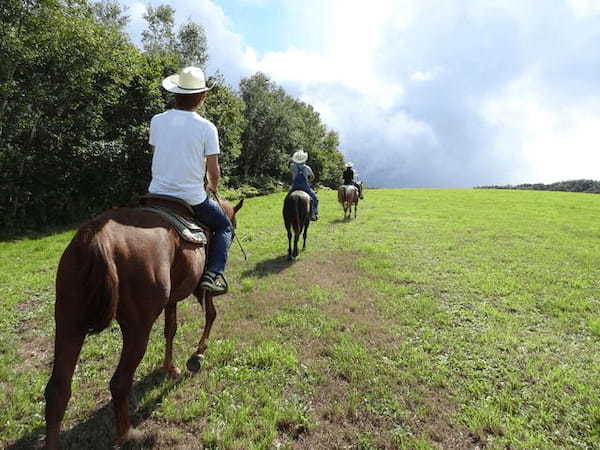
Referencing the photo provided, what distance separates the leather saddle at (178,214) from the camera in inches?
152

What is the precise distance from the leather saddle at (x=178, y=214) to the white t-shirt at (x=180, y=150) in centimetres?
10

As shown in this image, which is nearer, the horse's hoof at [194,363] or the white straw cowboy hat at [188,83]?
the white straw cowboy hat at [188,83]

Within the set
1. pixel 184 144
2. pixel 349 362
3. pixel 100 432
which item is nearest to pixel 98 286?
pixel 184 144

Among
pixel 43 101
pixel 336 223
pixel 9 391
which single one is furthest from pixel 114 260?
pixel 336 223

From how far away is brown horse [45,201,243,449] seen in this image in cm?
286

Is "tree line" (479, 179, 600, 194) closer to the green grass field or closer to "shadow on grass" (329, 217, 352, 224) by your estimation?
"shadow on grass" (329, 217, 352, 224)

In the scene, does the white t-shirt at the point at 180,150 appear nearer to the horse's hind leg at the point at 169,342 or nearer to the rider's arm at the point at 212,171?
the rider's arm at the point at 212,171

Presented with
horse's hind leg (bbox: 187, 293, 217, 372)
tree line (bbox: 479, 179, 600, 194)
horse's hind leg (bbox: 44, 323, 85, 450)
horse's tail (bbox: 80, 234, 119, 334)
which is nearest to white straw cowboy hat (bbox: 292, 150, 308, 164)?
horse's hind leg (bbox: 187, 293, 217, 372)

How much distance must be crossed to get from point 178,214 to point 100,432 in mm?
2583

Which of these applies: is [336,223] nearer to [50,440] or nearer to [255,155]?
[50,440]

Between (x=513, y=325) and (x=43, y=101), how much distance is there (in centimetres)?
1827

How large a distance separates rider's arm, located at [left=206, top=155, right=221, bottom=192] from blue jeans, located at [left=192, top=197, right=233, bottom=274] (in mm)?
185

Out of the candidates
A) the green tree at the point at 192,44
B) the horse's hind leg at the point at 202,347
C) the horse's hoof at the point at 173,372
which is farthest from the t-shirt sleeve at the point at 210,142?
the green tree at the point at 192,44

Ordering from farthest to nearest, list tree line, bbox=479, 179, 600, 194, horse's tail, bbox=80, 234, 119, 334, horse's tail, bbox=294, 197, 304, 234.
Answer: tree line, bbox=479, 179, 600, 194
horse's tail, bbox=294, 197, 304, 234
horse's tail, bbox=80, 234, 119, 334
